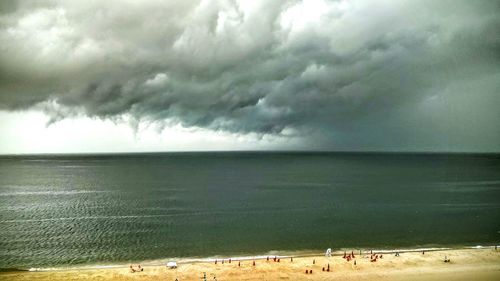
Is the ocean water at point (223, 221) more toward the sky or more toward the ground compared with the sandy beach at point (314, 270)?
more toward the sky

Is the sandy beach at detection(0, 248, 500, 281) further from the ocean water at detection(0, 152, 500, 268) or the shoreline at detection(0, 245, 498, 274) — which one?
the ocean water at detection(0, 152, 500, 268)

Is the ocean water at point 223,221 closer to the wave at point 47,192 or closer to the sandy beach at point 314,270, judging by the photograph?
the wave at point 47,192

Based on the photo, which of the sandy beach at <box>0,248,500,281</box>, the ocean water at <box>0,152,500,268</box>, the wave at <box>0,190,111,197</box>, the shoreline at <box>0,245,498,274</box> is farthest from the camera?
the wave at <box>0,190,111,197</box>

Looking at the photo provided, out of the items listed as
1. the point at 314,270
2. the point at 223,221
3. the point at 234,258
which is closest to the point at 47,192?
the point at 223,221

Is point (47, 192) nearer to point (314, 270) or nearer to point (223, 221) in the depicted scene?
point (223, 221)

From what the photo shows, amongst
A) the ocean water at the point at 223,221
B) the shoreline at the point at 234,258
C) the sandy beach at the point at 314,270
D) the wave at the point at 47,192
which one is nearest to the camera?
the sandy beach at the point at 314,270

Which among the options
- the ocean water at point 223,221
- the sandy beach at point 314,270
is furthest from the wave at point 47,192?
the sandy beach at point 314,270

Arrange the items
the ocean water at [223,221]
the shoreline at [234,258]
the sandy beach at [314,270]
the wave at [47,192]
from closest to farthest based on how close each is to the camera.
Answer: the sandy beach at [314,270] → the shoreline at [234,258] → the ocean water at [223,221] → the wave at [47,192]

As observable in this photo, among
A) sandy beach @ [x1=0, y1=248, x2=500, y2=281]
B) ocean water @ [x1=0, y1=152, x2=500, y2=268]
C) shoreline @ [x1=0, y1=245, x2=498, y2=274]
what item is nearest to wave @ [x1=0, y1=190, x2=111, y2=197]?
ocean water @ [x1=0, y1=152, x2=500, y2=268]
